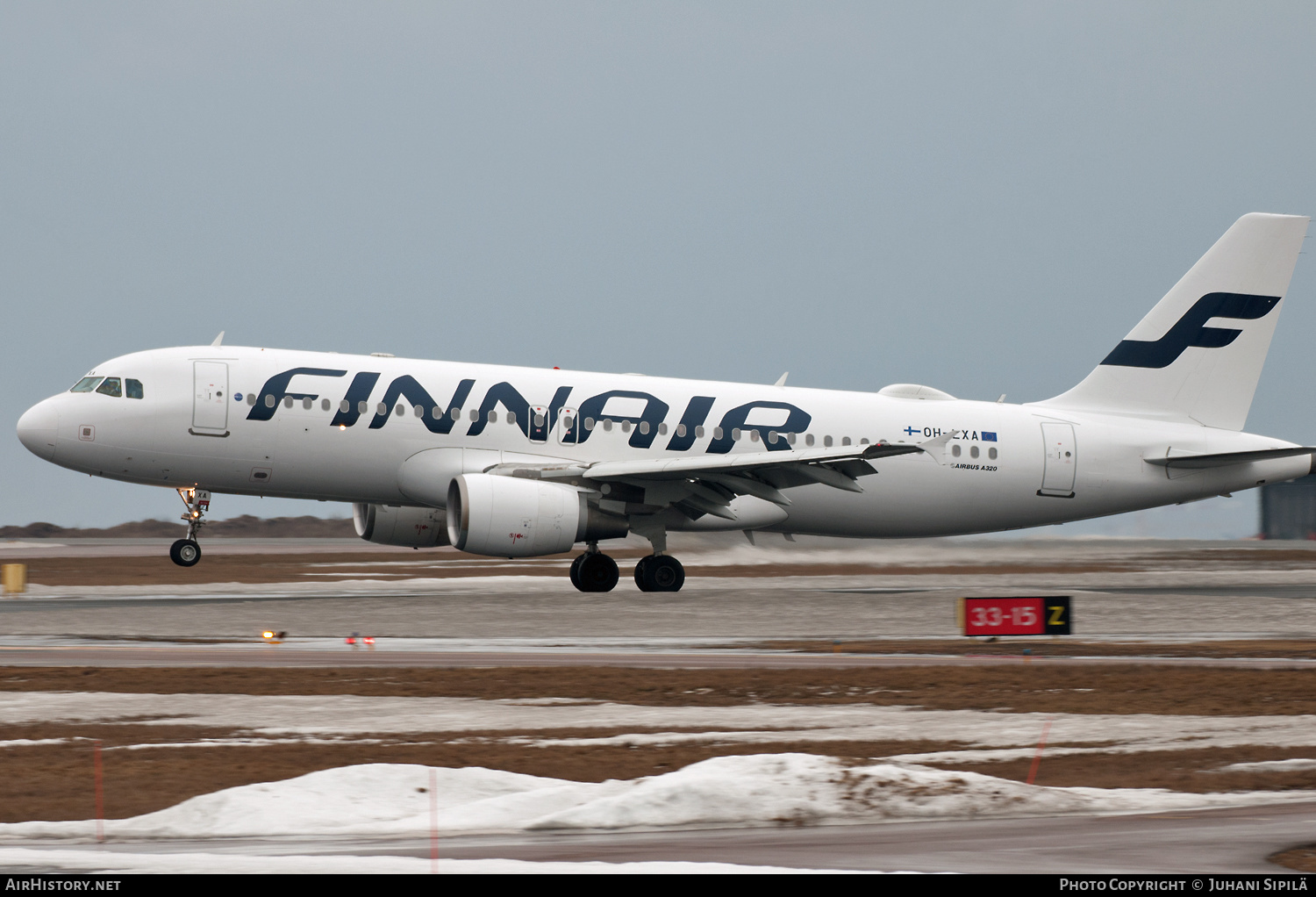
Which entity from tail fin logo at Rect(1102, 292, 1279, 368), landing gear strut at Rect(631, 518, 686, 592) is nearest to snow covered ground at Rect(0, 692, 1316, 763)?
landing gear strut at Rect(631, 518, 686, 592)

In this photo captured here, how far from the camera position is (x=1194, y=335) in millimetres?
38375

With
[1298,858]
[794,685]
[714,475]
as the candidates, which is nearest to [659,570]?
[714,475]

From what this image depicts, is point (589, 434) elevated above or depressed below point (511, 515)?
above

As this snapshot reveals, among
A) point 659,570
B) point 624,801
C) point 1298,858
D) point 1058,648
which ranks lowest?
point 1298,858

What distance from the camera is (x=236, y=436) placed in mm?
31484

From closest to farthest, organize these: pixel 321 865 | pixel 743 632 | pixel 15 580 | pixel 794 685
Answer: pixel 321 865, pixel 794 685, pixel 743 632, pixel 15 580

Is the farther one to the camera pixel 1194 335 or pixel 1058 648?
pixel 1194 335

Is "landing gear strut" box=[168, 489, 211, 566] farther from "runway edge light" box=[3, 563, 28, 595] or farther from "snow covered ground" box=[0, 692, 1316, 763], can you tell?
"snow covered ground" box=[0, 692, 1316, 763]

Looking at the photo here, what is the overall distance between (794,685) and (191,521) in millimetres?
19273

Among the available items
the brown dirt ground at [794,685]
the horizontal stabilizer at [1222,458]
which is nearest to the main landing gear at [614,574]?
the horizontal stabilizer at [1222,458]

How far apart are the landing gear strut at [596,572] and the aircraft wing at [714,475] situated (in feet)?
6.98

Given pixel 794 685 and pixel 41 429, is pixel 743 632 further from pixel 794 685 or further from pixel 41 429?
pixel 41 429

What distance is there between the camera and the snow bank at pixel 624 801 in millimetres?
10188
